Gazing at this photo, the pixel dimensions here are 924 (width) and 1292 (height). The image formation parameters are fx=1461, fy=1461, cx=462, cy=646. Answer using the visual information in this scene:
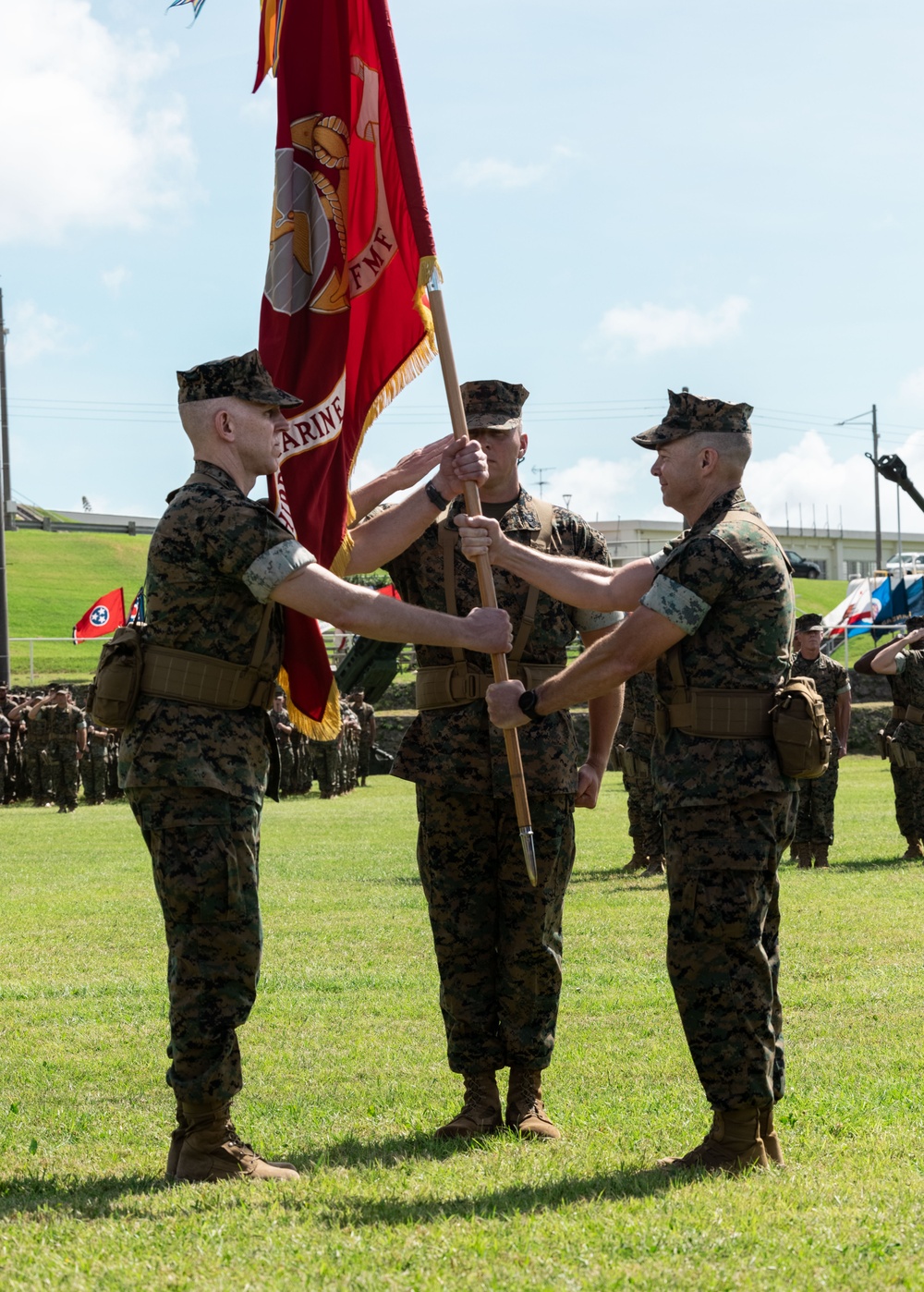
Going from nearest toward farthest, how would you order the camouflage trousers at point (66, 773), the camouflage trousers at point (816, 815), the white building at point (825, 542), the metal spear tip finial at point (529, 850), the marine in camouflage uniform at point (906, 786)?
the metal spear tip finial at point (529, 850)
the camouflage trousers at point (816, 815)
the marine in camouflage uniform at point (906, 786)
the camouflage trousers at point (66, 773)
the white building at point (825, 542)

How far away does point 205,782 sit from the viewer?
4.61 m

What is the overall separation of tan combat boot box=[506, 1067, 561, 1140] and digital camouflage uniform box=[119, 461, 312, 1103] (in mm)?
1091

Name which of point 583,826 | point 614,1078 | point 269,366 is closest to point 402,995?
point 614,1078

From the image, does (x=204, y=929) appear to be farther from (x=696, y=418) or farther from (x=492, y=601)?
(x=696, y=418)

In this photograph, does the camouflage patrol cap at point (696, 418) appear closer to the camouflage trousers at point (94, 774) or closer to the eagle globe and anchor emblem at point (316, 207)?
the eagle globe and anchor emblem at point (316, 207)

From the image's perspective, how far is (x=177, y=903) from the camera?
15.2 ft

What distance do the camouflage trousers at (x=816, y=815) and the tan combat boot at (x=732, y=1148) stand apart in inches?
377

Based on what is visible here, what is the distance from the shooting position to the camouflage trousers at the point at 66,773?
25.2m

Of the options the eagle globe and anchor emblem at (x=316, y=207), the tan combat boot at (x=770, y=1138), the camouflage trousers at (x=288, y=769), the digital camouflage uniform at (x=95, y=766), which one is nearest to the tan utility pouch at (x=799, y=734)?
the tan combat boot at (x=770, y=1138)

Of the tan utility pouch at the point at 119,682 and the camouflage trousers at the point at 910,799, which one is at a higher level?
the tan utility pouch at the point at 119,682

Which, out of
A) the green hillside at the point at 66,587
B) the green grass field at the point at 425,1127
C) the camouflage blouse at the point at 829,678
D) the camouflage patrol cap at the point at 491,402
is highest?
the green hillside at the point at 66,587

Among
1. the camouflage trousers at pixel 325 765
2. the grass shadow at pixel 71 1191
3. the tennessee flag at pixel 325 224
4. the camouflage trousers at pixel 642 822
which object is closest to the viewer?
the grass shadow at pixel 71 1191

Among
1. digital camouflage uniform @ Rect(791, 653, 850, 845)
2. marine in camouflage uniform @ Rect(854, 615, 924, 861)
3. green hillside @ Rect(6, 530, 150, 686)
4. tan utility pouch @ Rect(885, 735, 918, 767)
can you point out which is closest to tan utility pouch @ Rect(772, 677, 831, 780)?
digital camouflage uniform @ Rect(791, 653, 850, 845)

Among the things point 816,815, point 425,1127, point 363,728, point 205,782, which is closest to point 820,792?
point 816,815
